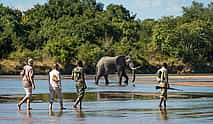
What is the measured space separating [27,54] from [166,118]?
67.5 meters

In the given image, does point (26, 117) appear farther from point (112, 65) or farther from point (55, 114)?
point (112, 65)

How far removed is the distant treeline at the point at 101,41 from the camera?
8931cm

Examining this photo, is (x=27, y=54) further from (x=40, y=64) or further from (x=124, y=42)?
(x=124, y=42)

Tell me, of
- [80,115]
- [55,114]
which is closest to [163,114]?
[80,115]

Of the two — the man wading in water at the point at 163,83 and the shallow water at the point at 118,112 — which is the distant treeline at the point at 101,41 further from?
the man wading in water at the point at 163,83

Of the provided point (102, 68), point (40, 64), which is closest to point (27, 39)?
point (40, 64)

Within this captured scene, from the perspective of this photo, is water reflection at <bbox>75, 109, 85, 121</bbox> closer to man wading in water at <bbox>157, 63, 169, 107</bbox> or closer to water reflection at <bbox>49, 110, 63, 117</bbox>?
water reflection at <bbox>49, 110, 63, 117</bbox>

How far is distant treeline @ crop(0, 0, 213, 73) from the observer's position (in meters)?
89.3

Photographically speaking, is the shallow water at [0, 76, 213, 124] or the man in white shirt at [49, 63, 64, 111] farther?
the man in white shirt at [49, 63, 64, 111]

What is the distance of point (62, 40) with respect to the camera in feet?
299

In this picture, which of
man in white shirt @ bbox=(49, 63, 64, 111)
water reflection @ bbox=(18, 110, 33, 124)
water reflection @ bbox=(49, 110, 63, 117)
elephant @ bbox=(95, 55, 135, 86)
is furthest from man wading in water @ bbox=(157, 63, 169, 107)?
elephant @ bbox=(95, 55, 135, 86)

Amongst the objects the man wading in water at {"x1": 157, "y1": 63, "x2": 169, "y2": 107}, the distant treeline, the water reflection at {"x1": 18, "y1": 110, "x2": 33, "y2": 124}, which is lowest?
the water reflection at {"x1": 18, "y1": 110, "x2": 33, "y2": 124}

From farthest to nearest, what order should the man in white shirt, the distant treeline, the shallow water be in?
the distant treeline, the man in white shirt, the shallow water

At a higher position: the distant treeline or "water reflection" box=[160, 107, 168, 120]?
the distant treeline
